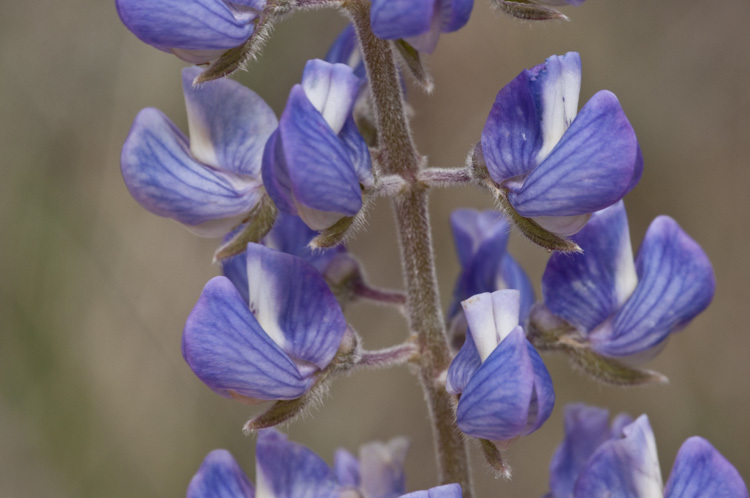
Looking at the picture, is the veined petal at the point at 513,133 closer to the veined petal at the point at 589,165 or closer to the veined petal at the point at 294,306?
the veined petal at the point at 589,165

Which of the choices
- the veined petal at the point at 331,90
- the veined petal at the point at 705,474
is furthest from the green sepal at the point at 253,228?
the veined petal at the point at 705,474

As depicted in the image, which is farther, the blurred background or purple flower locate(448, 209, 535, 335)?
the blurred background

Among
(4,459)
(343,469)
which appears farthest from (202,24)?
(4,459)

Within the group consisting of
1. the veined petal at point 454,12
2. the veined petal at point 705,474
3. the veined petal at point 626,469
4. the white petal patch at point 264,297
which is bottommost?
the veined petal at point 705,474

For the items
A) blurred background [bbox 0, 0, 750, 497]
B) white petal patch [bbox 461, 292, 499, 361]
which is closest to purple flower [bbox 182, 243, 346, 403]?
white petal patch [bbox 461, 292, 499, 361]

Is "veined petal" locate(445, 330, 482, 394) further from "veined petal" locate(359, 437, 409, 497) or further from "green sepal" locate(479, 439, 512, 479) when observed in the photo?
"veined petal" locate(359, 437, 409, 497)

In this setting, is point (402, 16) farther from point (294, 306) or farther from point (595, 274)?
point (595, 274)
